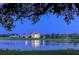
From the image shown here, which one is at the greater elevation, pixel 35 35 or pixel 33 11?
pixel 33 11

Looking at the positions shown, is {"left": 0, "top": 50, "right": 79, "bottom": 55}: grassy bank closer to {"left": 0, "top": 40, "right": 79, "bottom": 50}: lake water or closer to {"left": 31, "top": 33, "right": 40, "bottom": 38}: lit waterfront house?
{"left": 0, "top": 40, "right": 79, "bottom": 50}: lake water

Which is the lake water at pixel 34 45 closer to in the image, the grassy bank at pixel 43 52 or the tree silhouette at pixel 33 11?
the grassy bank at pixel 43 52

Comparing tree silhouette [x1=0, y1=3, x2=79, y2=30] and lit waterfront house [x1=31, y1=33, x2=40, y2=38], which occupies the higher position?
tree silhouette [x1=0, y1=3, x2=79, y2=30]

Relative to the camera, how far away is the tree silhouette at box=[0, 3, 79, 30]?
182 inches

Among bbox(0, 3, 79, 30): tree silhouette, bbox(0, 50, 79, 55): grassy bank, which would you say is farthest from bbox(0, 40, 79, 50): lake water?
bbox(0, 3, 79, 30): tree silhouette

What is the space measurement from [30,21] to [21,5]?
203mm

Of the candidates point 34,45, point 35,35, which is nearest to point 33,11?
point 35,35

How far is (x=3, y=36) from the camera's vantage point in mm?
4629

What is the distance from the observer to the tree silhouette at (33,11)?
4.63m

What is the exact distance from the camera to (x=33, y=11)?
4.68 metres

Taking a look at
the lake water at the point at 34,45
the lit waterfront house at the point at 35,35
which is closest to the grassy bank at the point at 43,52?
the lake water at the point at 34,45

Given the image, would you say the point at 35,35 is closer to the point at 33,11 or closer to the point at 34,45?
the point at 34,45

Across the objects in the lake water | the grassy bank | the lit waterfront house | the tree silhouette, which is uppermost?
the tree silhouette
